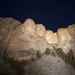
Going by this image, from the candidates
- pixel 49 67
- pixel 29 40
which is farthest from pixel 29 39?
pixel 49 67

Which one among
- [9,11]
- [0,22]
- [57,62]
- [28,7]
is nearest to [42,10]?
[28,7]

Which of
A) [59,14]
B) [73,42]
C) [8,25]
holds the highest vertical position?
[59,14]

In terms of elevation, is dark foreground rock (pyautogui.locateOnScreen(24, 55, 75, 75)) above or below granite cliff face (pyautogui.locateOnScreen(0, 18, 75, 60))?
below

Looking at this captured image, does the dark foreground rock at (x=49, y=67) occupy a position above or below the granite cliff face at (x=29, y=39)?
below

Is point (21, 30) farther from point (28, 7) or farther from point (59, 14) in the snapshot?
point (59, 14)

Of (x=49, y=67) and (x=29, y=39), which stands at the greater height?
(x=29, y=39)

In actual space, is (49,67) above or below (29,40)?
below

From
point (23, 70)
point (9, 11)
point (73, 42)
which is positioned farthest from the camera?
point (9, 11)

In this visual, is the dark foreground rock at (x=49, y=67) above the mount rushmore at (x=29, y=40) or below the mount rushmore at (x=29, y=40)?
below

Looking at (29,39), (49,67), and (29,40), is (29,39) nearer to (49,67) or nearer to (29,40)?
(29,40)

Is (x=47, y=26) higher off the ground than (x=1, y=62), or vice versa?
(x=47, y=26)

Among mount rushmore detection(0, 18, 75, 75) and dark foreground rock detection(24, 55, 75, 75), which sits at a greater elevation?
mount rushmore detection(0, 18, 75, 75)

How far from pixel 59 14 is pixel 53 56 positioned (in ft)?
1.38

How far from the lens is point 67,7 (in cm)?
162
